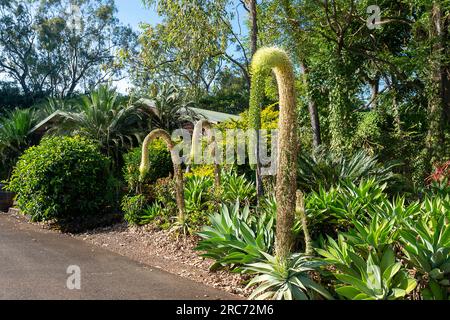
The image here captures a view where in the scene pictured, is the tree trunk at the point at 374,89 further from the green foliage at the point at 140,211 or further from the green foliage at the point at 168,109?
the green foliage at the point at 140,211

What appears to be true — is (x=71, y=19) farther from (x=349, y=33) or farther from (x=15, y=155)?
(x=349, y=33)

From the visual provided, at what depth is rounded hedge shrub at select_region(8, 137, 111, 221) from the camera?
30.8 feet

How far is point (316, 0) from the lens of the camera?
1232 cm

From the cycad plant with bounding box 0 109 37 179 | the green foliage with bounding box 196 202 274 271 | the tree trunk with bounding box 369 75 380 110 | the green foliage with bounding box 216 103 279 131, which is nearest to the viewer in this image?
the green foliage with bounding box 196 202 274 271

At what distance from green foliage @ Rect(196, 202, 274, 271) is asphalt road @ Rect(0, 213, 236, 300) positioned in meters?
0.45

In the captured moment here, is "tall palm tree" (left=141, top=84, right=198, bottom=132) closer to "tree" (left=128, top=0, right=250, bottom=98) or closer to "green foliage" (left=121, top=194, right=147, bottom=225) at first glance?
"tree" (left=128, top=0, right=250, bottom=98)

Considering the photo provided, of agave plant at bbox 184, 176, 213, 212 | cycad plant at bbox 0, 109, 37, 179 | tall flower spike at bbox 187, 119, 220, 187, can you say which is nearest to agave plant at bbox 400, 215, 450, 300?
agave plant at bbox 184, 176, 213, 212

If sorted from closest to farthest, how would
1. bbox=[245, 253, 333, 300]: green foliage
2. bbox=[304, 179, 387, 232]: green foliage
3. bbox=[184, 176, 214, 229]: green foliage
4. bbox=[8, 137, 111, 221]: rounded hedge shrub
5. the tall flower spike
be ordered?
1. bbox=[245, 253, 333, 300]: green foliage
2. bbox=[304, 179, 387, 232]: green foliage
3. bbox=[184, 176, 214, 229]: green foliage
4. the tall flower spike
5. bbox=[8, 137, 111, 221]: rounded hedge shrub

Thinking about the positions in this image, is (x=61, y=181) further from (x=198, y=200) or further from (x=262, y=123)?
(x=262, y=123)

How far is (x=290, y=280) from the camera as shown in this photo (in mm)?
4691

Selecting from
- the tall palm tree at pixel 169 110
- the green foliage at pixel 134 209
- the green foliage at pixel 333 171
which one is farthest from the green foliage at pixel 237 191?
the tall palm tree at pixel 169 110

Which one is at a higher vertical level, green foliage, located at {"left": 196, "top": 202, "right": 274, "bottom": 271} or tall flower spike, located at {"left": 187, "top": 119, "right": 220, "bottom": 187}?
tall flower spike, located at {"left": 187, "top": 119, "right": 220, "bottom": 187}

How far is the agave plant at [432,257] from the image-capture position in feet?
14.8

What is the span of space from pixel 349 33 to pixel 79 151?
354 inches
